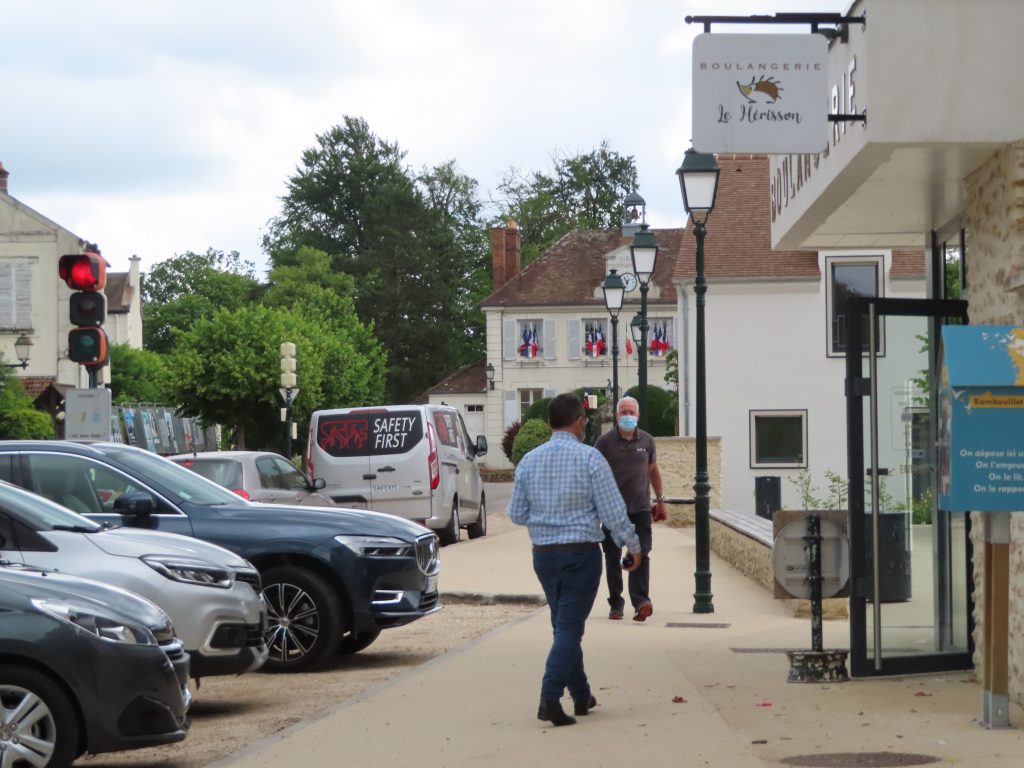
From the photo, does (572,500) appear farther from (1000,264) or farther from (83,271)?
(83,271)

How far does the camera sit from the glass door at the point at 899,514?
1035cm

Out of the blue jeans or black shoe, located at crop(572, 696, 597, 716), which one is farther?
black shoe, located at crop(572, 696, 597, 716)

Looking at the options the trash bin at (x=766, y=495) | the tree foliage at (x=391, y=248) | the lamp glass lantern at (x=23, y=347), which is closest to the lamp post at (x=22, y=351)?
the lamp glass lantern at (x=23, y=347)

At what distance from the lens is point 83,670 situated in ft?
24.6

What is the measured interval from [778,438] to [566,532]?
32256mm

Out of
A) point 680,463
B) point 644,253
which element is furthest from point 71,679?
point 680,463

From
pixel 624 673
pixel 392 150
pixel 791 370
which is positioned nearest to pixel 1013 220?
pixel 624 673

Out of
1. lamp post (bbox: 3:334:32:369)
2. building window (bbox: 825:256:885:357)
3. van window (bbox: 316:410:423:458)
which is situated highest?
building window (bbox: 825:256:885:357)

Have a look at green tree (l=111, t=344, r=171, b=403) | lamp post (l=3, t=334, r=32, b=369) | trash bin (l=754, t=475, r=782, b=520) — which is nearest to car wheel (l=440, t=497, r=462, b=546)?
trash bin (l=754, t=475, r=782, b=520)

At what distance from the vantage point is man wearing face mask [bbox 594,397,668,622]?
14.8 meters

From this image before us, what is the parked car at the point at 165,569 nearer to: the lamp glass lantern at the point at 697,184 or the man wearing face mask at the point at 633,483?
the man wearing face mask at the point at 633,483

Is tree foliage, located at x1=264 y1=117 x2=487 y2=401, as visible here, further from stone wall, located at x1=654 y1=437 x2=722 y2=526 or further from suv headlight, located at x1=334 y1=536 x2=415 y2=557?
suv headlight, located at x1=334 y1=536 x2=415 y2=557

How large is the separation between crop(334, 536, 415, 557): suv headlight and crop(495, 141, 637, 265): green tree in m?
77.7

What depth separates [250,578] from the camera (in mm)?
A: 10242
